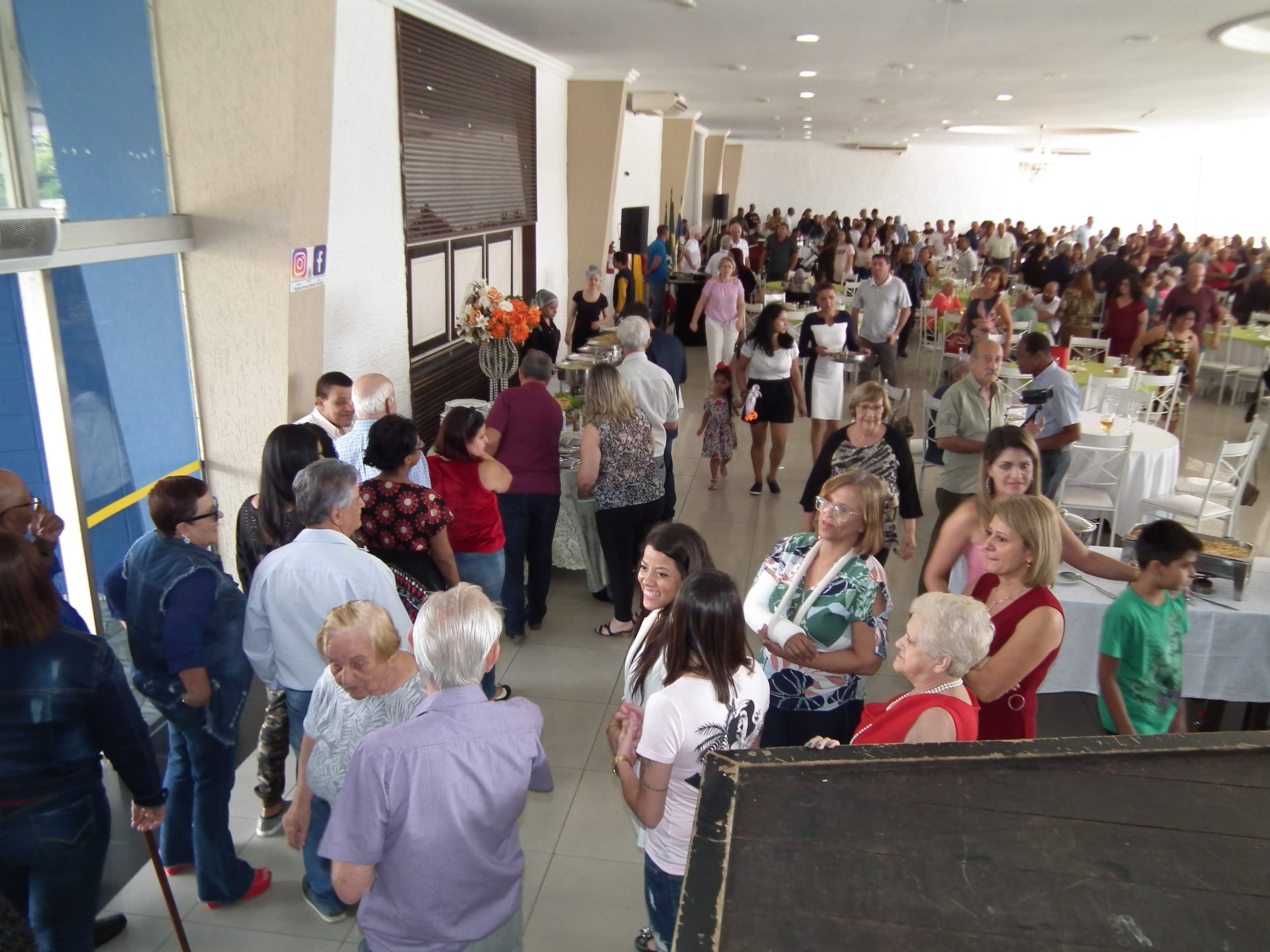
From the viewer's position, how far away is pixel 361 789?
1620 millimetres

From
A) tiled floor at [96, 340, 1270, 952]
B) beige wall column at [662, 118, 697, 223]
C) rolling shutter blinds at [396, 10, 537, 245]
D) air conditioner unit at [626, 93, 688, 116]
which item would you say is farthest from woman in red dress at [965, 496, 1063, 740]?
beige wall column at [662, 118, 697, 223]

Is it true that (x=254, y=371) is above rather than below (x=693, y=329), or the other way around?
above

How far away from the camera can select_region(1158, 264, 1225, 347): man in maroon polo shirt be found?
9.20m

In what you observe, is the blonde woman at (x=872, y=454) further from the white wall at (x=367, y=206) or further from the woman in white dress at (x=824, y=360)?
the white wall at (x=367, y=206)

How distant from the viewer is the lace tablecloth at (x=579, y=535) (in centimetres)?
484

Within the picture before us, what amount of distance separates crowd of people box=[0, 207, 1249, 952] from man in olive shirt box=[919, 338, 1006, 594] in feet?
0.05

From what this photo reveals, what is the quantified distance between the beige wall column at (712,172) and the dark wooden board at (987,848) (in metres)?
21.3

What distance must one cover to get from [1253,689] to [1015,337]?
6.32 metres

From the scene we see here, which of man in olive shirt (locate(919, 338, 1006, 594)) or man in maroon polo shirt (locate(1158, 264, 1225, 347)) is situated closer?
man in olive shirt (locate(919, 338, 1006, 594))

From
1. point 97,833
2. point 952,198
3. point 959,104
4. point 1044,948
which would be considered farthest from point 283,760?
point 952,198

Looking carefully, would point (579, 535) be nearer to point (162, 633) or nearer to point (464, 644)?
point (162, 633)

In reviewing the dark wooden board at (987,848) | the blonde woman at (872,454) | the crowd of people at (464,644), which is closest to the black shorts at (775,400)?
the crowd of people at (464,644)

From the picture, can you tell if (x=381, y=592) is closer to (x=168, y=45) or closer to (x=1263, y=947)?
(x=1263, y=947)

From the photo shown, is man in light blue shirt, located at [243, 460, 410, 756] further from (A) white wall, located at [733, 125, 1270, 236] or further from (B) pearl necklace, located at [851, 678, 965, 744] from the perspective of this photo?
(A) white wall, located at [733, 125, 1270, 236]
